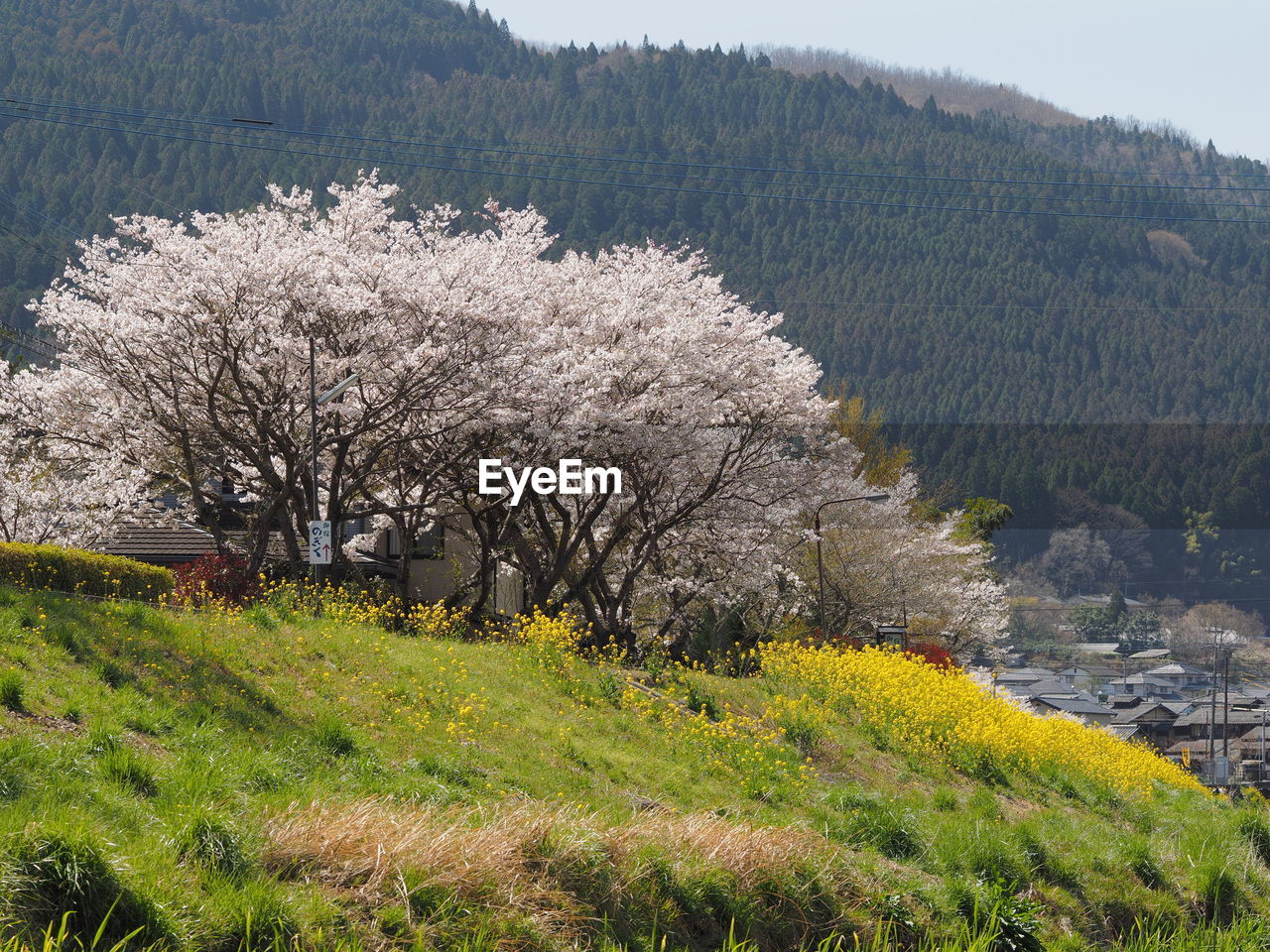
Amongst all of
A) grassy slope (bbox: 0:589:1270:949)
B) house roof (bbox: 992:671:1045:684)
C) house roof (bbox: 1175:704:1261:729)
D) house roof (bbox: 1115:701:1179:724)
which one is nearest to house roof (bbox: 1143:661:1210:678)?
house roof (bbox: 1115:701:1179:724)

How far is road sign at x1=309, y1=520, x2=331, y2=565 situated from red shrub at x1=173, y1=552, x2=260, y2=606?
1175 millimetres

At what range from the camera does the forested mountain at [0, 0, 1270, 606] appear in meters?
88.2

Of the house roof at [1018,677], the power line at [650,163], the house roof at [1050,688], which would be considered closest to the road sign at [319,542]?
the house roof at [1018,677]

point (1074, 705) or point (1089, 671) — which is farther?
point (1089, 671)

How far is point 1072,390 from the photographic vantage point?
100500 millimetres

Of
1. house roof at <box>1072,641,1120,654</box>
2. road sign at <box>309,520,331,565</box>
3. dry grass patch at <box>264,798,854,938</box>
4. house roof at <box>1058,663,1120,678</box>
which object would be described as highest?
dry grass patch at <box>264,798,854,938</box>

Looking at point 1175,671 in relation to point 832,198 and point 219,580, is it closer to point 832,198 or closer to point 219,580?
point 219,580

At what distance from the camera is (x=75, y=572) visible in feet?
48.1

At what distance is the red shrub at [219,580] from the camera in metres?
A: 18.4

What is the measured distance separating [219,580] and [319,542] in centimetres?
278

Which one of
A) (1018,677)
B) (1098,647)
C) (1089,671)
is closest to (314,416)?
(1018,677)

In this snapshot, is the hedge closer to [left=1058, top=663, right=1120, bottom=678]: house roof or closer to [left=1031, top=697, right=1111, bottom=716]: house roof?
[left=1031, top=697, right=1111, bottom=716]: house roof

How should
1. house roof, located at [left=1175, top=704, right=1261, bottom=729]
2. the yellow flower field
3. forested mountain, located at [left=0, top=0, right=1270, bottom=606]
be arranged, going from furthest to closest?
1. forested mountain, located at [left=0, top=0, right=1270, bottom=606]
2. house roof, located at [left=1175, top=704, right=1261, bottom=729]
3. the yellow flower field

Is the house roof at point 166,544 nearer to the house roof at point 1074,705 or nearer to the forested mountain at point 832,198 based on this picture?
the forested mountain at point 832,198
